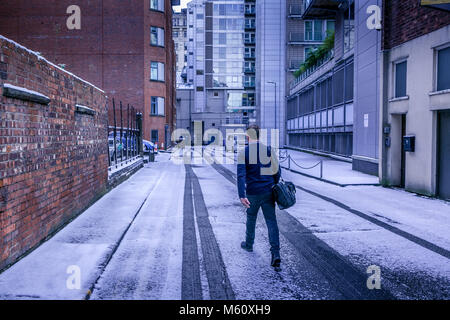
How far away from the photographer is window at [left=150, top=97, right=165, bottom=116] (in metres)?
46.4

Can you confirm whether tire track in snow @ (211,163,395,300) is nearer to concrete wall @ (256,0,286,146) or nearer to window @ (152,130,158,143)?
window @ (152,130,158,143)

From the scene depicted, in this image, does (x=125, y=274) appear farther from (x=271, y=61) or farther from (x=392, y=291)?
(x=271, y=61)

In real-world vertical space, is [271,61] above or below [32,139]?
above

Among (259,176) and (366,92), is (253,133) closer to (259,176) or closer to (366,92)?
A: (259,176)

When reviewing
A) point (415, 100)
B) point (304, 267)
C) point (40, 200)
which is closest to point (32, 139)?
point (40, 200)

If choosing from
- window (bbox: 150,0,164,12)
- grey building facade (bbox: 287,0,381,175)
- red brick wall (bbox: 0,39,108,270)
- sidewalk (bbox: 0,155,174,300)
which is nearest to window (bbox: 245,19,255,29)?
grey building facade (bbox: 287,0,381,175)

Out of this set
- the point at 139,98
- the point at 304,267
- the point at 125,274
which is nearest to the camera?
the point at 125,274

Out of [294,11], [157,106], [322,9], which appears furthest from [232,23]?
[322,9]

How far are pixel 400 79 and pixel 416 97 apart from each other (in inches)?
64.3

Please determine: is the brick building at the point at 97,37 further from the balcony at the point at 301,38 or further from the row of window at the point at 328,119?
the balcony at the point at 301,38

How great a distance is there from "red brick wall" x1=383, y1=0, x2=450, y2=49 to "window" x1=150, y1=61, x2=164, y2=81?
33.0 metres

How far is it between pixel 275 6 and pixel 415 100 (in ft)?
165

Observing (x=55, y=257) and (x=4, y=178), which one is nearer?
(x=4, y=178)

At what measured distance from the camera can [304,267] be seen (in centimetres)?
579
